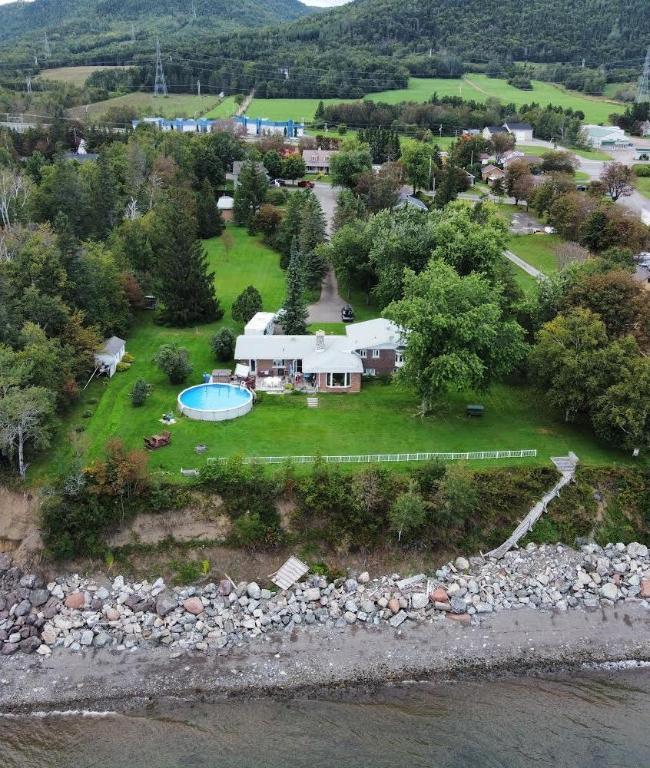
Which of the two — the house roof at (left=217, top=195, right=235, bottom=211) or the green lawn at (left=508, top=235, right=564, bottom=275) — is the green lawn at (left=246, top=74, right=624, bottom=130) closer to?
the house roof at (left=217, top=195, right=235, bottom=211)

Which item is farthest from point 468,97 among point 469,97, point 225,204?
point 225,204

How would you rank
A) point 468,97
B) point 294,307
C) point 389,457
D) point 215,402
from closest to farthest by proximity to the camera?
point 389,457
point 215,402
point 294,307
point 468,97

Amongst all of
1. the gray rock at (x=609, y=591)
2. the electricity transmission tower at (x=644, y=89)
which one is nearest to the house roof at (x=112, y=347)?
the gray rock at (x=609, y=591)

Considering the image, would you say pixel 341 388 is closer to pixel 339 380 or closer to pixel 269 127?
pixel 339 380

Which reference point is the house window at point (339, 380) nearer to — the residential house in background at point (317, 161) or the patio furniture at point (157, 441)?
the patio furniture at point (157, 441)

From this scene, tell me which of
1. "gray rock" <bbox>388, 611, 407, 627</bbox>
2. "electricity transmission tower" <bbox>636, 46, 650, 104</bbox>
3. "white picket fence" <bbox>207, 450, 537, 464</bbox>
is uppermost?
"electricity transmission tower" <bbox>636, 46, 650, 104</bbox>

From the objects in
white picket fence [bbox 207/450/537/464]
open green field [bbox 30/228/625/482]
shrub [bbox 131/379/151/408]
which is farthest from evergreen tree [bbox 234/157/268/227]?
white picket fence [bbox 207/450/537/464]

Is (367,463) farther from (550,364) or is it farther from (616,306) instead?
(616,306)
